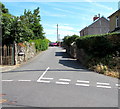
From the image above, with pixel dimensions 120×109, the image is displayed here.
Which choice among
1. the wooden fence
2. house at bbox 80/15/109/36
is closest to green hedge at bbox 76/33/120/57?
the wooden fence

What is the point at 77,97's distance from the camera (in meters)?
5.54

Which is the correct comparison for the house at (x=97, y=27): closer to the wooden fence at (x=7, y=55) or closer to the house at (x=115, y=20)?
the house at (x=115, y=20)

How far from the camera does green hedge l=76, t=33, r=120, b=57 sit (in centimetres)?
1248

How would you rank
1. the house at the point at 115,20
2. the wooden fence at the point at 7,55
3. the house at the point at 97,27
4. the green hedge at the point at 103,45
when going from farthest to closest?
the house at the point at 97,27 → the house at the point at 115,20 → the wooden fence at the point at 7,55 → the green hedge at the point at 103,45

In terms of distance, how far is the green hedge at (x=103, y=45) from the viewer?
12.5m

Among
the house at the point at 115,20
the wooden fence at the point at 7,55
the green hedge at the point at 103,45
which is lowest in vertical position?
the wooden fence at the point at 7,55

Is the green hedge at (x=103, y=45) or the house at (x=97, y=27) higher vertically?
the house at (x=97, y=27)

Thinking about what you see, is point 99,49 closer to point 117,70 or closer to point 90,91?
point 117,70

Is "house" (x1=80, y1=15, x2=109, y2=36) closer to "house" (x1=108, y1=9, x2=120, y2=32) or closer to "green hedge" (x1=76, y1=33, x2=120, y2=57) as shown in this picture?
"house" (x1=108, y1=9, x2=120, y2=32)


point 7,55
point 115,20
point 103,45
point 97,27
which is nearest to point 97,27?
point 97,27

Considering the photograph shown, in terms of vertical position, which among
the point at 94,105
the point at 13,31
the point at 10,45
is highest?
the point at 13,31

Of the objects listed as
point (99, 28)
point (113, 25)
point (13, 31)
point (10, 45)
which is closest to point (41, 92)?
point (10, 45)

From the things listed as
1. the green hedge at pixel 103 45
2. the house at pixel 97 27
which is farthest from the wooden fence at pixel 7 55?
the house at pixel 97 27

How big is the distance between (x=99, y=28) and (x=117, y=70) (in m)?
31.8
